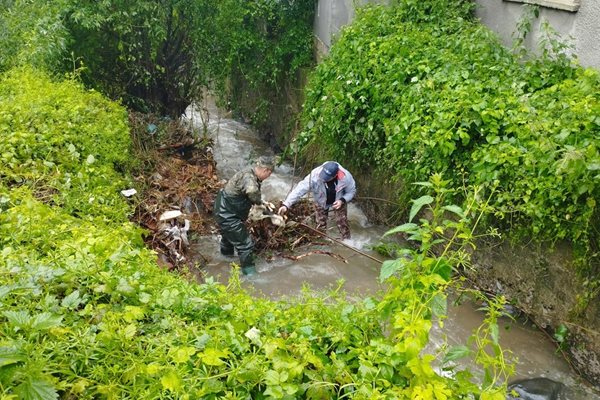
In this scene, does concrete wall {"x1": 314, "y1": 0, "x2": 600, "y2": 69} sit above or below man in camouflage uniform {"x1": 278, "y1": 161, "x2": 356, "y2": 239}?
above

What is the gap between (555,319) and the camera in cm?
548

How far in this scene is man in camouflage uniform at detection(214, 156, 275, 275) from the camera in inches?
272

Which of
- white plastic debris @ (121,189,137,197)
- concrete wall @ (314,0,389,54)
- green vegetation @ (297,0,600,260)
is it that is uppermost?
concrete wall @ (314,0,389,54)

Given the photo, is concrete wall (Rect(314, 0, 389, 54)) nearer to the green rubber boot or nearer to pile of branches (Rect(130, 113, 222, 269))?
pile of branches (Rect(130, 113, 222, 269))

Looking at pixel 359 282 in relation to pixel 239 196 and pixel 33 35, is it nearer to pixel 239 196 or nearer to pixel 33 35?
pixel 239 196

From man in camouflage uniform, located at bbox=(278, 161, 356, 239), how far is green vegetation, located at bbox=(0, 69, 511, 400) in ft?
12.1

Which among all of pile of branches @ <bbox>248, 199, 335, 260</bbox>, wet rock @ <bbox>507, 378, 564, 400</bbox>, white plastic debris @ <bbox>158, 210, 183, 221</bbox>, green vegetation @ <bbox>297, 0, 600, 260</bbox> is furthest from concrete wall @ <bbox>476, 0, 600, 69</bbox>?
white plastic debris @ <bbox>158, 210, 183, 221</bbox>

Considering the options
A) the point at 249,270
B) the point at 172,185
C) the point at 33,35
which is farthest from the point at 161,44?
the point at 249,270

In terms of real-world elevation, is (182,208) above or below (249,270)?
above

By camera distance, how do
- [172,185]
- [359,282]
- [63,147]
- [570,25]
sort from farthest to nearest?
[172,185] < [359,282] < [570,25] < [63,147]

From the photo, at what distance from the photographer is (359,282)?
692 centimetres

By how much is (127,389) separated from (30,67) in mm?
7648

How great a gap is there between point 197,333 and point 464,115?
4241mm

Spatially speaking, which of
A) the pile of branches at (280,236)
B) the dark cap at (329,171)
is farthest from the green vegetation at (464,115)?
the pile of branches at (280,236)
